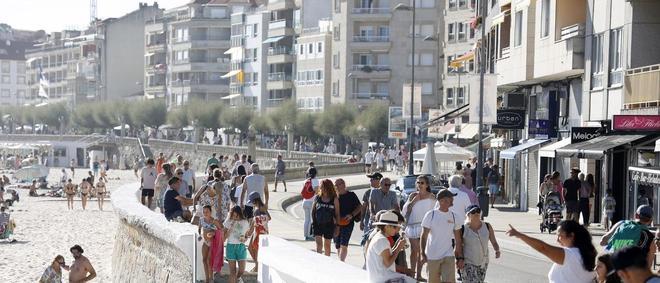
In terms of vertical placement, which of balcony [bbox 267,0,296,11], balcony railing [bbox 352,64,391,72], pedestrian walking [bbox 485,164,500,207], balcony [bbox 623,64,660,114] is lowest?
pedestrian walking [bbox 485,164,500,207]

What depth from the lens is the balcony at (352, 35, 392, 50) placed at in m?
104

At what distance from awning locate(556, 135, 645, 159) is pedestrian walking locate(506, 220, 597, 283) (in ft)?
65.3

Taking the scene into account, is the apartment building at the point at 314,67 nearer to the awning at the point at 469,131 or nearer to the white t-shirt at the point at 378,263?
the awning at the point at 469,131

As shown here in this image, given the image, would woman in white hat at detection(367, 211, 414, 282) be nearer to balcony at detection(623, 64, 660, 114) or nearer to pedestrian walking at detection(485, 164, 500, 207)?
balcony at detection(623, 64, 660, 114)

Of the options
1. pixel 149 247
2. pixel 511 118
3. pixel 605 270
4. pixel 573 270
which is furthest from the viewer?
pixel 511 118

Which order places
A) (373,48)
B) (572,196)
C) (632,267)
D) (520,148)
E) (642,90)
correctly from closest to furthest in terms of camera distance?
(632,267)
(642,90)
(572,196)
(520,148)
(373,48)

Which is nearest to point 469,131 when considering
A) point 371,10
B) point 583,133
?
point 583,133

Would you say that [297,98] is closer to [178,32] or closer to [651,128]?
[178,32]

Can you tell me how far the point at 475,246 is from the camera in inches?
624

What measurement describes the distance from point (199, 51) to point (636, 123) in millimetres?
118209

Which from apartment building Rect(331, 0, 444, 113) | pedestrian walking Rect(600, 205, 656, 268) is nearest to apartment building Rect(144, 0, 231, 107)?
apartment building Rect(331, 0, 444, 113)

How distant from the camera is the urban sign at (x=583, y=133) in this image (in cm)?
3428

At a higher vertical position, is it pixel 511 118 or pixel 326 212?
pixel 511 118

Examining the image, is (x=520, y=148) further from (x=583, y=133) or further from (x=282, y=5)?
(x=282, y=5)
